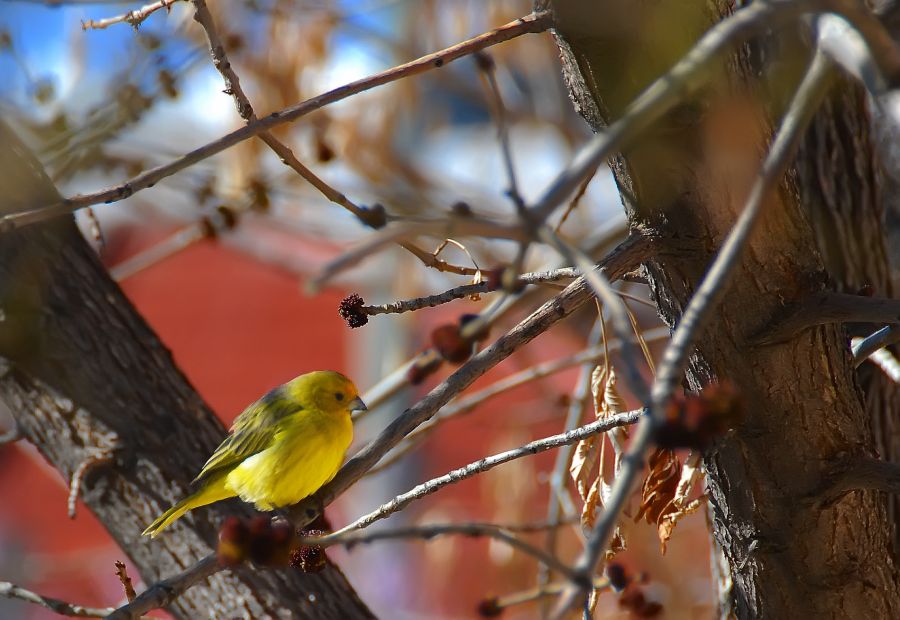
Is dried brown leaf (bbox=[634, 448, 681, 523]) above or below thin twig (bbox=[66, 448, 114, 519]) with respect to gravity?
below

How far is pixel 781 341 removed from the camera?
1.72 m

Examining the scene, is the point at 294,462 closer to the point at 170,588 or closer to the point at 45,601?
the point at 45,601

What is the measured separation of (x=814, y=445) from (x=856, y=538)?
0.26 m

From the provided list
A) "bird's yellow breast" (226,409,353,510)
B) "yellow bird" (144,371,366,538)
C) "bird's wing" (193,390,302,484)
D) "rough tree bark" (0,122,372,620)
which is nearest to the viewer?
"rough tree bark" (0,122,372,620)

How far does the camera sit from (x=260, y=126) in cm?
152

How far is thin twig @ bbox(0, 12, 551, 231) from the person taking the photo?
4.85 feet

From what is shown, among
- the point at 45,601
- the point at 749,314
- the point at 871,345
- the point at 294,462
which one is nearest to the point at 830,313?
the point at 749,314

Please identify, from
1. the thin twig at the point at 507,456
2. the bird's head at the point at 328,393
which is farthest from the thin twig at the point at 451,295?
the bird's head at the point at 328,393

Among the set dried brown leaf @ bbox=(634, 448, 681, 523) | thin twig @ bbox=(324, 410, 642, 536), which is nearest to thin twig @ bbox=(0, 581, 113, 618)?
thin twig @ bbox=(324, 410, 642, 536)

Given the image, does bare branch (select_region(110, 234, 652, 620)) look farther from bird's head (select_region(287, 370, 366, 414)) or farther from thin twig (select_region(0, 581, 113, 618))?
bird's head (select_region(287, 370, 366, 414))

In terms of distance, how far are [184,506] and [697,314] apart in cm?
184

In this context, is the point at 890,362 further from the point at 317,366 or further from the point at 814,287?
the point at 317,366

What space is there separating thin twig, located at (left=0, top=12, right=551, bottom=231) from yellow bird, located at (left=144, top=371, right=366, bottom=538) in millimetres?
1204

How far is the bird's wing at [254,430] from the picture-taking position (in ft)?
9.23
